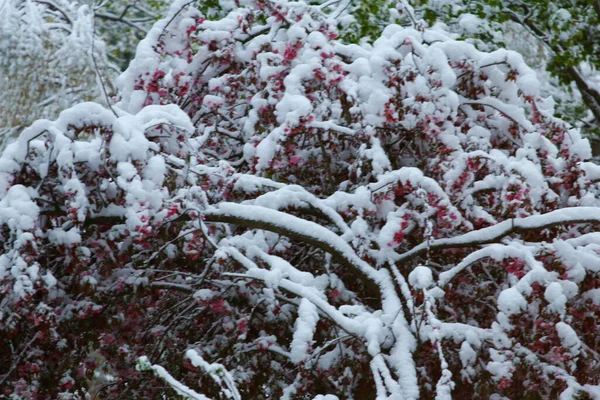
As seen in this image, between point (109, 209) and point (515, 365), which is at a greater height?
point (109, 209)

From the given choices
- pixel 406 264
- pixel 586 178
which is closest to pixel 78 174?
pixel 406 264

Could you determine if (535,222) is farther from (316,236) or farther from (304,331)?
(304,331)

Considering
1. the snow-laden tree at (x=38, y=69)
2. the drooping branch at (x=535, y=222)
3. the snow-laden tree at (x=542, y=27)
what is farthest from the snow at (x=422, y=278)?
the snow-laden tree at (x=542, y=27)

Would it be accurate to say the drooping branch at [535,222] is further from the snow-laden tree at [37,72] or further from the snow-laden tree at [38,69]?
the snow-laden tree at [37,72]

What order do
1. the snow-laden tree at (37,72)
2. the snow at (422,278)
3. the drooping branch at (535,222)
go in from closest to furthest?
the snow at (422,278) → the drooping branch at (535,222) → the snow-laden tree at (37,72)

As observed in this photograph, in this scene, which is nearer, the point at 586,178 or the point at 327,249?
the point at 327,249

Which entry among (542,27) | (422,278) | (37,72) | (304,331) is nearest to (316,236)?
(304,331)

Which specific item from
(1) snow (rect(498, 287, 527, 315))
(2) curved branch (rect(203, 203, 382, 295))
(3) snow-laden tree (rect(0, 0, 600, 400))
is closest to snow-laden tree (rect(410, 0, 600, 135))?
(3) snow-laden tree (rect(0, 0, 600, 400))

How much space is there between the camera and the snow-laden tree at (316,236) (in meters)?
3.36

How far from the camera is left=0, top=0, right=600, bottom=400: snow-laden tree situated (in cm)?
336

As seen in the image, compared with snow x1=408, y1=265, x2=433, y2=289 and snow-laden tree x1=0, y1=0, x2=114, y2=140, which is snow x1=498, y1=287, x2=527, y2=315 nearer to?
snow x1=408, y1=265, x2=433, y2=289

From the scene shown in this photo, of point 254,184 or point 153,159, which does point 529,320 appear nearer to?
point 254,184

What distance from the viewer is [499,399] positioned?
3.71 meters

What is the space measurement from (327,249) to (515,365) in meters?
0.96
